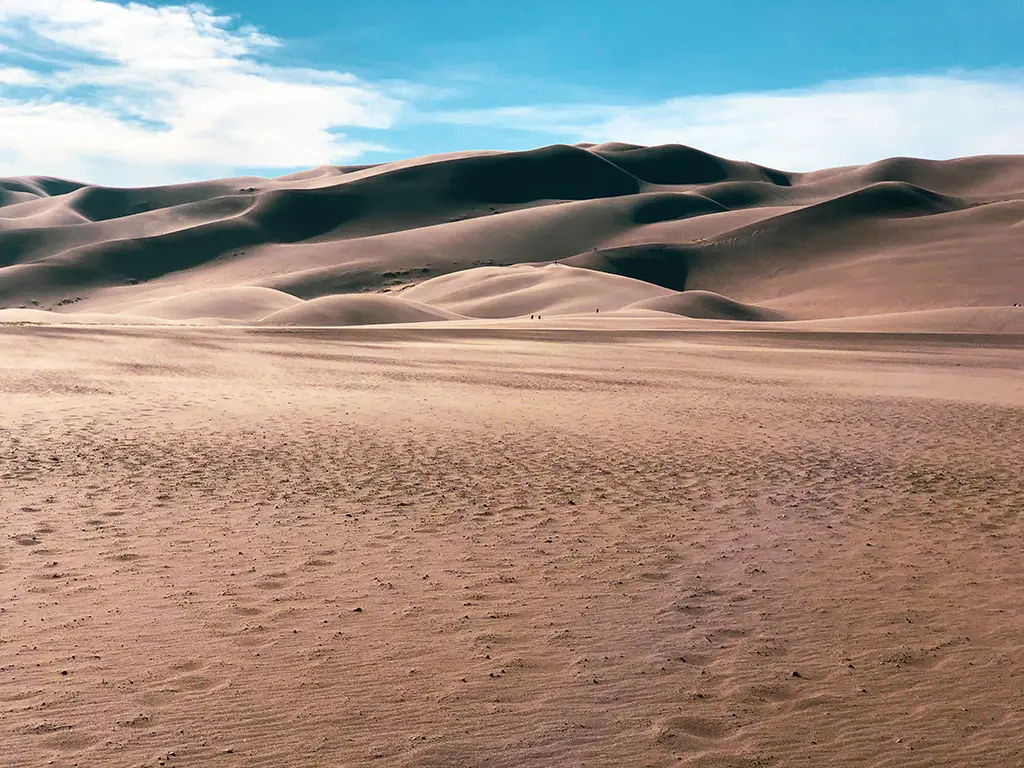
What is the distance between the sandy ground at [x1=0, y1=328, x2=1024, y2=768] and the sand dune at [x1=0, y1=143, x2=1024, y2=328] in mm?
35149

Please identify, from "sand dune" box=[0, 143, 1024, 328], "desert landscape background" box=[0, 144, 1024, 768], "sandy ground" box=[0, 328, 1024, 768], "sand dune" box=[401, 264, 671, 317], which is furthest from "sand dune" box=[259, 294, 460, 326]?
"sandy ground" box=[0, 328, 1024, 768]

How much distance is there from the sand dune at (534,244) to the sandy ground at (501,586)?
3515cm

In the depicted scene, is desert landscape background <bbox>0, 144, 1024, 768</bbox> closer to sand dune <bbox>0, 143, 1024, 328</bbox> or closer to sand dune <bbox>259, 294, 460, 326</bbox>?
sand dune <bbox>259, 294, 460, 326</bbox>

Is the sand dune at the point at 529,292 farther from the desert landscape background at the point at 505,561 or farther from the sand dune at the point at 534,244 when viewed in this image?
the desert landscape background at the point at 505,561

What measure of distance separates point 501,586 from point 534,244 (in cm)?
12548

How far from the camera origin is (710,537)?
931 cm

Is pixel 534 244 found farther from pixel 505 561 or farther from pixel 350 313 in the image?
pixel 505 561

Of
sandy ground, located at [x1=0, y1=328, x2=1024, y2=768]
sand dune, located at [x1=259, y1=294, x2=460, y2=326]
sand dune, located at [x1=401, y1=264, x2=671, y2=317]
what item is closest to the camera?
sandy ground, located at [x1=0, y1=328, x2=1024, y2=768]

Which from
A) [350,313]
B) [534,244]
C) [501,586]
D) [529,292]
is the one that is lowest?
[501,586]

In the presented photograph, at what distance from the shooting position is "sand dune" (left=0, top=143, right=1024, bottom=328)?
84.5 metres

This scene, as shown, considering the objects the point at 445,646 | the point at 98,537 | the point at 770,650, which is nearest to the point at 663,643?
the point at 770,650

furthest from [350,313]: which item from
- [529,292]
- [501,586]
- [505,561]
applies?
[501,586]

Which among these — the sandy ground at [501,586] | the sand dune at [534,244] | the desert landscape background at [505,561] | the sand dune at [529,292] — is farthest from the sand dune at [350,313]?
the sandy ground at [501,586]

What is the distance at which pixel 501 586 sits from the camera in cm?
768
